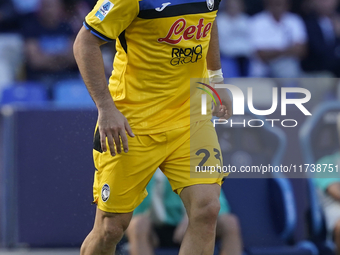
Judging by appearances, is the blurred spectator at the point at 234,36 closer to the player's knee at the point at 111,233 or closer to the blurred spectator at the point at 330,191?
the blurred spectator at the point at 330,191

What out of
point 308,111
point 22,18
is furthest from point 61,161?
point 22,18

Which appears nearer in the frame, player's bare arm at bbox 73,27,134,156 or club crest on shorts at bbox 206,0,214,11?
player's bare arm at bbox 73,27,134,156

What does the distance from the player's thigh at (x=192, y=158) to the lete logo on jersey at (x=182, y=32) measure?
0.53 m

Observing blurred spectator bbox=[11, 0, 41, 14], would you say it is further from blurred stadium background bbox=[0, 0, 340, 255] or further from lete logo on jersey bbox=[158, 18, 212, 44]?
lete logo on jersey bbox=[158, 18, 212, 44]

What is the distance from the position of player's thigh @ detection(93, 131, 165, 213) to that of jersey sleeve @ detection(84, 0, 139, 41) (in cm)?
63

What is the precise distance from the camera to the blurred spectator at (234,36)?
739 cm

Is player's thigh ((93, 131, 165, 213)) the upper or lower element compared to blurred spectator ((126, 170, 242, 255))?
upper

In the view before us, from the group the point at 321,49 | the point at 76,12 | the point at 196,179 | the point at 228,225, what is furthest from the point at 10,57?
the point at 196,179

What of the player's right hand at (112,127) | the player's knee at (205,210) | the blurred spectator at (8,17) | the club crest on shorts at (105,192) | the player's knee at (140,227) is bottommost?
the player's knee at (140,227)

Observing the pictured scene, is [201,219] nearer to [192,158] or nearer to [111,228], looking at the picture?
[192,158]

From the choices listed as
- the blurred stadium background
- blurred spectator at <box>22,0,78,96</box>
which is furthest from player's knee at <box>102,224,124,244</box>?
Result: blurred spectator at <box>22,0,78,96</box>

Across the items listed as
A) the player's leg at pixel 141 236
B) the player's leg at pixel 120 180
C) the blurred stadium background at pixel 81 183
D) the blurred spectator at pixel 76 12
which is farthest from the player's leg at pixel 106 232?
the blurred spectator at pixel 76 12

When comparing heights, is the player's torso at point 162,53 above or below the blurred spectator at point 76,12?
below

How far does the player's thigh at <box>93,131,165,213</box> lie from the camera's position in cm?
298
